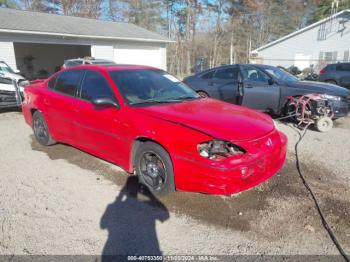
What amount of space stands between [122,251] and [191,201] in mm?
1134

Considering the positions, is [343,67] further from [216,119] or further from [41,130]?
[41,130]

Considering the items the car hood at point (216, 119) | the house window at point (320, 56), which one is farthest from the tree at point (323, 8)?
the car hood at point (216, 119)

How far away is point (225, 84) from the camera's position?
26.0 feet

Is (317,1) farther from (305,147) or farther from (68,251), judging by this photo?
(68,251)

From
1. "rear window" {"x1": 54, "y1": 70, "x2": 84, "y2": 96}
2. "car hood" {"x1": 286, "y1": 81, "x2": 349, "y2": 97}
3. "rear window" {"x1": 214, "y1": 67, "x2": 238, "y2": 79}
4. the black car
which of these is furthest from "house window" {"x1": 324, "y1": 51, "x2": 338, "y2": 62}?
"rear window" {"x1": 54, "y1": 70, "x2": 84, "y2": 96}

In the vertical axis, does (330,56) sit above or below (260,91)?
above

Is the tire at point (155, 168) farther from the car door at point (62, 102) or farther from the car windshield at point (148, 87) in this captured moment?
the car door at point (62, 102)

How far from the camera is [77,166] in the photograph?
4.56 metres

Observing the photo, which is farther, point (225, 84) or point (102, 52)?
point (102, 52)

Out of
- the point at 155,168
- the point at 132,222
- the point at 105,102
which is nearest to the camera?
the point at 132,222

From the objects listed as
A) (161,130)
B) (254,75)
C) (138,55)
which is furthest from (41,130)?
(138,55)

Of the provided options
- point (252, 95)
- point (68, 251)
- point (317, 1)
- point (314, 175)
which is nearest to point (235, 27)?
point (317, 1)

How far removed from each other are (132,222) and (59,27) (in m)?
16.1

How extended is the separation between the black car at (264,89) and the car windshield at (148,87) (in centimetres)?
332
